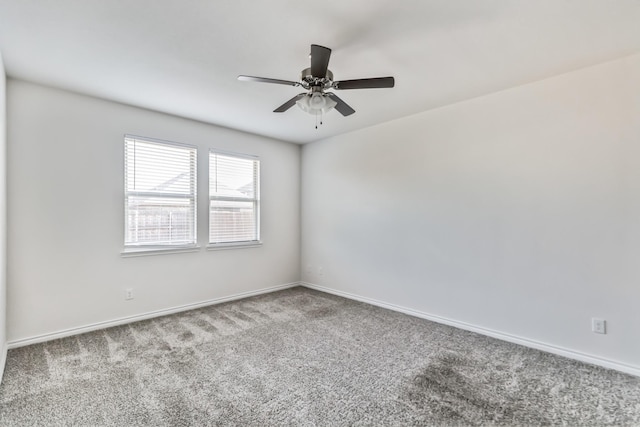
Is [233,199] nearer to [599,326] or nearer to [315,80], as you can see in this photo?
[315,80]

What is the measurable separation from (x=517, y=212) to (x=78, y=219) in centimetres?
452

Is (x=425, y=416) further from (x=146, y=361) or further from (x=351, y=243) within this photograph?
(x=351, y=243)

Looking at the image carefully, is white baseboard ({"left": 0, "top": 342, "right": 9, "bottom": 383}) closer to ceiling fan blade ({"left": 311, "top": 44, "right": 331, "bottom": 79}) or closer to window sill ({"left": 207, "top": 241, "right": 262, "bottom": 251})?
window sill ({"left": 207, "top": 241, "right": 262, "bottom": 251})

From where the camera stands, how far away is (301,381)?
2.25 meters

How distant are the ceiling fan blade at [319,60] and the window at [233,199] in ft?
8.48

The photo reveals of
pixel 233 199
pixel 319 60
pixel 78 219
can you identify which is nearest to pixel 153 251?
pixel 78 219

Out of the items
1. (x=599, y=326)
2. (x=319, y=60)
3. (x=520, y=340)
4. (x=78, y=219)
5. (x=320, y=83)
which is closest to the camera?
(x=319, y=60)

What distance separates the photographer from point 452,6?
183 cm

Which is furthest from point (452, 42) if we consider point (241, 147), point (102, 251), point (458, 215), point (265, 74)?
point (102, 251)

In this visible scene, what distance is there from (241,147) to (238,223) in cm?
116

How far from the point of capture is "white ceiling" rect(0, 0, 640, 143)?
1849mm

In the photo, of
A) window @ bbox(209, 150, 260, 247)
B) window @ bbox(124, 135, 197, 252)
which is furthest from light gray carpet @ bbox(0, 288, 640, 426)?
window @ bbox(209, 150, 260, 247)

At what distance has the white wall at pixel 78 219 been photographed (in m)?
2.82

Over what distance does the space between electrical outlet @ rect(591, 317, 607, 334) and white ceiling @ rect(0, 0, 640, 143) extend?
86.2 inches
